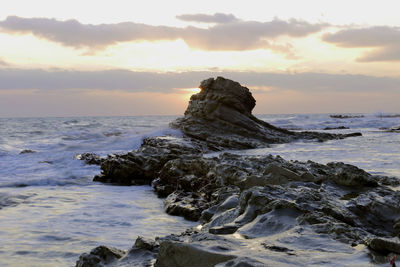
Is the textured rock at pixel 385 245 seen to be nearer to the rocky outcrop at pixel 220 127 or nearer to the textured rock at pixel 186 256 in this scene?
the textured rock at pixel 186 256

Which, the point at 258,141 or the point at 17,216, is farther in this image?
the point at 258,141

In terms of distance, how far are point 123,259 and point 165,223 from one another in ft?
8.87

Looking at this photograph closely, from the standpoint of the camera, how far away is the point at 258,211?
4805 millimetres

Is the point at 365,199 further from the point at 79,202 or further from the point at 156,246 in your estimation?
the point at 79,202

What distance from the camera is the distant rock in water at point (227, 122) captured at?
1936 centimetres

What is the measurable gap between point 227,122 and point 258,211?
16154 mm

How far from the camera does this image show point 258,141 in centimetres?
1992

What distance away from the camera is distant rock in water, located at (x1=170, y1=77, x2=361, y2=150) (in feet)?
63.5

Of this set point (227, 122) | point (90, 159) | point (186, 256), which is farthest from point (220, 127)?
point (186, 256)

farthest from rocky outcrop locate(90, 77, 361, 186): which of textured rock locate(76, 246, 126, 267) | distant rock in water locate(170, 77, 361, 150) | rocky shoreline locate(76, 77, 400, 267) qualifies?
textured rock locate(76, 246, 126, 267)

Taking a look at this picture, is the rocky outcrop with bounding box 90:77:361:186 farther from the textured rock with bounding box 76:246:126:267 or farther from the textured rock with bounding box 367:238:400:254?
the textured rock with bounding box 367:238:400:254

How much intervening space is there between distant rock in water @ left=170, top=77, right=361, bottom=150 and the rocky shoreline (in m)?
7.14

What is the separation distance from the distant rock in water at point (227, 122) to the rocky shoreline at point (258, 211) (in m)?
7.14

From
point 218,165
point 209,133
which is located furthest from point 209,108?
point 218,165
